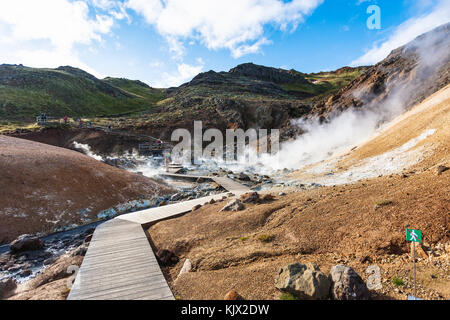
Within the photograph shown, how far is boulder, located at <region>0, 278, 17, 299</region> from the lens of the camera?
26.1ft

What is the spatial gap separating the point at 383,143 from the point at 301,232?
14.2 m

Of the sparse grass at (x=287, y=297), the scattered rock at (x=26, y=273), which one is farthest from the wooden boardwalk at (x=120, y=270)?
the sparse grass at (x=287, y=297)

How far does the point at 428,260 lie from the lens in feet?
18.9

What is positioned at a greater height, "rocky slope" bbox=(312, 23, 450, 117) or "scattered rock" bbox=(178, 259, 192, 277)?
"rocky slope" bbox=(312, 23, 450, 117)

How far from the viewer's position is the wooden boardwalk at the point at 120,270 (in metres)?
6.09

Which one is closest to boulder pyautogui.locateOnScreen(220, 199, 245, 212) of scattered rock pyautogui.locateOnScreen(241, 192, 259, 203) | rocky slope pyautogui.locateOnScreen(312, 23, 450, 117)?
scattered rock pyautogui.locateOnScreen(241, 192, 259, 203)

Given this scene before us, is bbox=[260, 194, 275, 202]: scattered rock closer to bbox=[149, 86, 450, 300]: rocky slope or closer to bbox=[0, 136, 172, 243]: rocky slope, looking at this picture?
bbox=[149, 86, 450, 300]: rocky slope

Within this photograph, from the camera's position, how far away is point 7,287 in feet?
27.2

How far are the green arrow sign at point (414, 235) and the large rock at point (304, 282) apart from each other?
6.45 ft

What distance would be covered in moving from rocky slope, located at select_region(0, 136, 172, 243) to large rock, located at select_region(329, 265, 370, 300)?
1502cm

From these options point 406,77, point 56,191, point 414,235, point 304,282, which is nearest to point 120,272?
point 304,282
